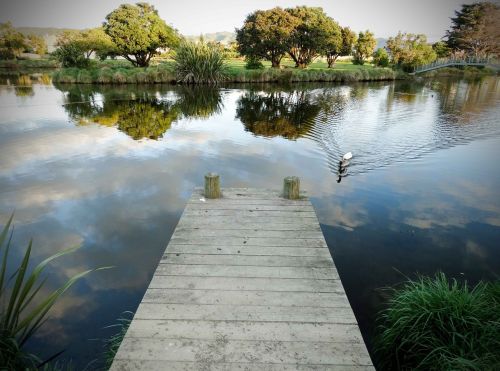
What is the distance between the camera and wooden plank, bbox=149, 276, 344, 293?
3588 millimetres

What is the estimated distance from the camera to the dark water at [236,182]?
5.01m

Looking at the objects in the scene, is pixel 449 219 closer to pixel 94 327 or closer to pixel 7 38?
pixel 94 327

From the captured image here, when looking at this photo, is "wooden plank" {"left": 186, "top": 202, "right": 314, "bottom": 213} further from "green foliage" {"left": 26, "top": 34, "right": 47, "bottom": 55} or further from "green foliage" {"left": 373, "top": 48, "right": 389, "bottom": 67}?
"green foliage" {"left": 26, "top": 34, "right": 47, "bottom": 55}

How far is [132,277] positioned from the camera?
4.96 metres

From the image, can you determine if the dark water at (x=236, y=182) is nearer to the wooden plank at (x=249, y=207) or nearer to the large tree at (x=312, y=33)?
the wooden plank at (x=249, y=207)

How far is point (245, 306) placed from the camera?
330 cm

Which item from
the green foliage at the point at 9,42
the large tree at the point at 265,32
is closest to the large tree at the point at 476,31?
the large tree at the point at 265,32

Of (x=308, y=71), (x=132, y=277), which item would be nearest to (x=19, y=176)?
(x=132, y=277)

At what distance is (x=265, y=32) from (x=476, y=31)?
129ft

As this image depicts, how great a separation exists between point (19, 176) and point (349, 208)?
853cm

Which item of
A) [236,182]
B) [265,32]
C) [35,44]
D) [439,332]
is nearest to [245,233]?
[439,332]

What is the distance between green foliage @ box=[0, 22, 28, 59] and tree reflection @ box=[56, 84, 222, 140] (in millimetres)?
38187

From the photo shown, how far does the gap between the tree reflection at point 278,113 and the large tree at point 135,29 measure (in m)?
14.7

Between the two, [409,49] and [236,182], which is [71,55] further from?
[409,49]
